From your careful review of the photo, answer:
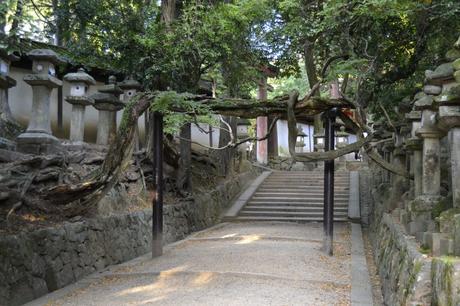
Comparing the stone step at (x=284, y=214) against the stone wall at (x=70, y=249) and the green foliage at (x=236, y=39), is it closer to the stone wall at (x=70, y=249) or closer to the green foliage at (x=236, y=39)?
the stone wall at (x=70, y=249)

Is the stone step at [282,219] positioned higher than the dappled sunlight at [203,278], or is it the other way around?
the stone step at [282,219]

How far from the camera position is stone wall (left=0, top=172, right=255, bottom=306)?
691 cm

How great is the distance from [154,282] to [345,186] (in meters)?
12.2

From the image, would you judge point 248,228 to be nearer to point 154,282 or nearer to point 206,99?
point 206,99

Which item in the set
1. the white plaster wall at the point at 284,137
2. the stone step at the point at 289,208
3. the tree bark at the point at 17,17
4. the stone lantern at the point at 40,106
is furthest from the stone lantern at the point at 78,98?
the white plaster wall at the point at 284,137

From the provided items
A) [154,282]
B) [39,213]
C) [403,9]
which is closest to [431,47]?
[403,9]

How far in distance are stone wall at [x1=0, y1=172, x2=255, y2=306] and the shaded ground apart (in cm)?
28

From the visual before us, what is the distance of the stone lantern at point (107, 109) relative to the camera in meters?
13.2

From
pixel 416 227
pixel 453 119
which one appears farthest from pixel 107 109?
pixel 453 119

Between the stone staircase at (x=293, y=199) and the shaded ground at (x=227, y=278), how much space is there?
4.24 m

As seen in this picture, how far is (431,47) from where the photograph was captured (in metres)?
10.9

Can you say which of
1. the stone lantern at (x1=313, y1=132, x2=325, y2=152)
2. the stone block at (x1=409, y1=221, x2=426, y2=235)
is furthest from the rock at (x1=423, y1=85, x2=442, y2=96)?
the stone lantern at (x1=313, y1=132, x2=325, y2=152)

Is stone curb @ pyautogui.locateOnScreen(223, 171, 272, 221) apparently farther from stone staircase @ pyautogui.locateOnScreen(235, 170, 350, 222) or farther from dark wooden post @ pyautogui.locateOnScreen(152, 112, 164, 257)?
dark wooden post @ pyautogui.locateOnScreen(152, 112, 164, 257)

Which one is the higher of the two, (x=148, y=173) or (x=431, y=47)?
(x=431, y=47)
